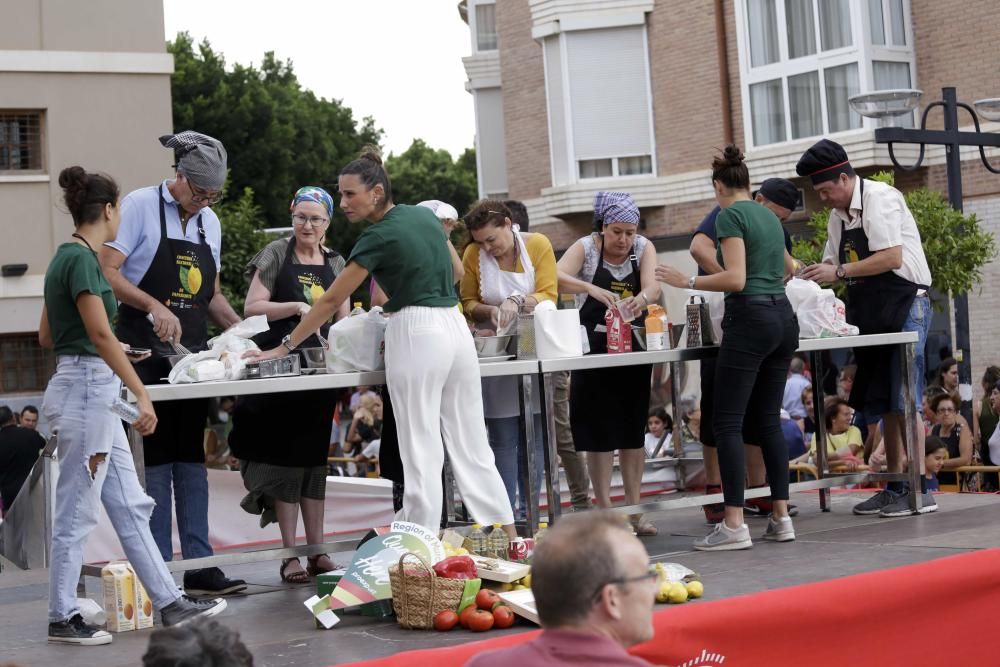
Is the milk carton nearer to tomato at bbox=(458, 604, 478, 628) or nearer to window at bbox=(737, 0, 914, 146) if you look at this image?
tomato at bbox=(458, 604, 478, 628)

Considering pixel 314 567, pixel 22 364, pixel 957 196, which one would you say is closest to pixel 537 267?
pixel 314 567

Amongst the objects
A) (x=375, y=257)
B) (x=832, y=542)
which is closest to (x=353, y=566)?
(x=375, y=257)

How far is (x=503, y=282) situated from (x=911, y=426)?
255 centimetres

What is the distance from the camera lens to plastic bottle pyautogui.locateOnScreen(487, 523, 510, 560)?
6.08 m

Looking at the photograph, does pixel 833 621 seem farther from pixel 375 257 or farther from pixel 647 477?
pixel 647 477

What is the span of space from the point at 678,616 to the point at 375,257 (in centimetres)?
209

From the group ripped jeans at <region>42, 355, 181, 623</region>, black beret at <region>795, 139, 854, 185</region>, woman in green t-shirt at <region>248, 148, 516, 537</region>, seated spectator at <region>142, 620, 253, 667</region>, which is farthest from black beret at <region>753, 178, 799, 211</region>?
seated spectator at <region>142, 620, 253, 667</region>

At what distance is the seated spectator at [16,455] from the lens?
42.5 feet

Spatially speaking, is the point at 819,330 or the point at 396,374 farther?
the point at 819,330

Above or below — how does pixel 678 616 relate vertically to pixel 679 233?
below

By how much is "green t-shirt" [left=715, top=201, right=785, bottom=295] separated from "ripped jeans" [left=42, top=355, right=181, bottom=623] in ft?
9.88

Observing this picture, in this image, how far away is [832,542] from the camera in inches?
266

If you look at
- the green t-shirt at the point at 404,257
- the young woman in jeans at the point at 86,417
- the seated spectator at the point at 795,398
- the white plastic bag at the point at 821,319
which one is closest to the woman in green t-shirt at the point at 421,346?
the green t-shirt at the point at 404,257

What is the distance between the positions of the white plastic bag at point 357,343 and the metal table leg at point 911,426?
327 cm
